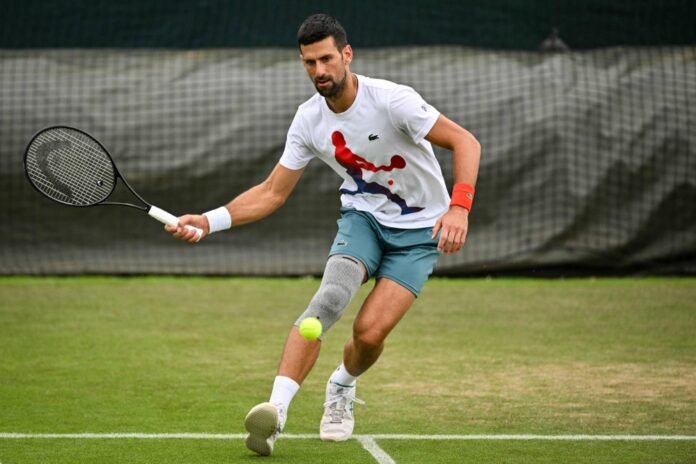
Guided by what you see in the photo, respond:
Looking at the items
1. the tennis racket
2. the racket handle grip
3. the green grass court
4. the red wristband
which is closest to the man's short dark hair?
the red wristband

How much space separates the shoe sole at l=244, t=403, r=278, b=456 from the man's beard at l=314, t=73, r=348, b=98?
1444 mm

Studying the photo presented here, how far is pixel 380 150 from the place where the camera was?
5.62m

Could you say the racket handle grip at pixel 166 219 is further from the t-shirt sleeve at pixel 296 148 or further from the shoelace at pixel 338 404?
the shoelace at pixel 338 404

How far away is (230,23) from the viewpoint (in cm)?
1367

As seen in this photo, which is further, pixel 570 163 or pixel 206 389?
pixel 570 163

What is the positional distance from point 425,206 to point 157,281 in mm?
6506

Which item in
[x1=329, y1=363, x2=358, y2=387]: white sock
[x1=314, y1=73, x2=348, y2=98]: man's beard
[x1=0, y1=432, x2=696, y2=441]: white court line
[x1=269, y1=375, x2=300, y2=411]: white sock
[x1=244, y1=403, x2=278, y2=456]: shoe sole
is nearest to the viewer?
[x1=244, y1=403, x2=278, y2=456]: shoe sole

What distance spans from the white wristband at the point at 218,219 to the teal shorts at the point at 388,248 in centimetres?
52

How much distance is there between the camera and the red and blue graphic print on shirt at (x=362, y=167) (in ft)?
18.6

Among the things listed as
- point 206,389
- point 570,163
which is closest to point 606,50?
point 570,163

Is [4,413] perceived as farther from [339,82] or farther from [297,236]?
[297,236]

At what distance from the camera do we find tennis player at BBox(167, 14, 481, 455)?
17.5ft

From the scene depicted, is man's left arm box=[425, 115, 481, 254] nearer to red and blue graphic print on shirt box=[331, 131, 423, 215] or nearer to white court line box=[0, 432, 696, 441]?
red and blue graphic print on shirt box=[331, 131, 423, 215]

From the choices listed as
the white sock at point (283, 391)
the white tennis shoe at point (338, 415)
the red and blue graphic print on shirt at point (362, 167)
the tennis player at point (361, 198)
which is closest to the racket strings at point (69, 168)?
the tennis player at point (361, 198)
